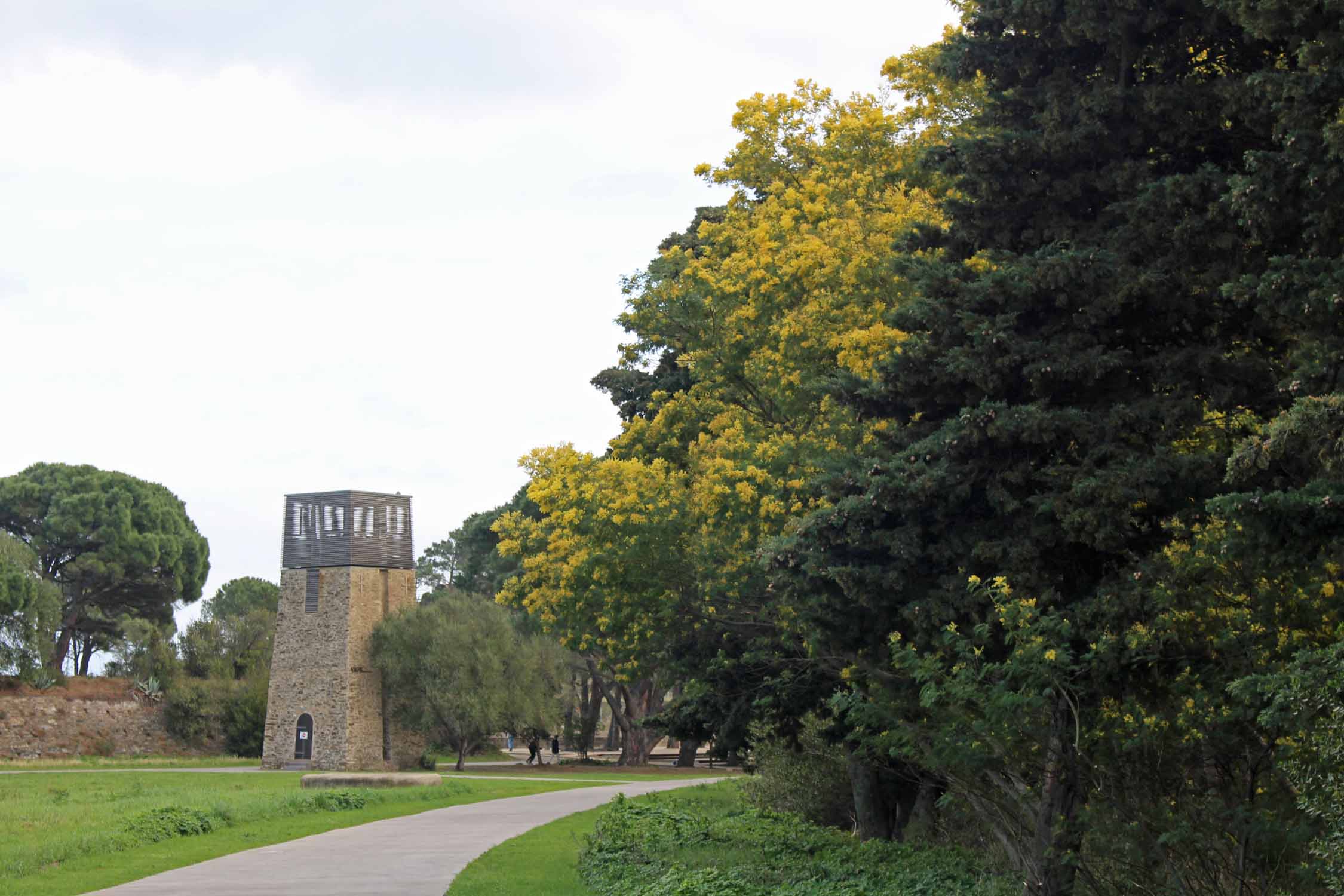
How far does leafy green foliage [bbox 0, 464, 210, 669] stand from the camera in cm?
6178

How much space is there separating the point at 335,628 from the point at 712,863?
109ft

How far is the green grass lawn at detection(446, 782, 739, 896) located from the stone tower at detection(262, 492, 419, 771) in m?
24.6

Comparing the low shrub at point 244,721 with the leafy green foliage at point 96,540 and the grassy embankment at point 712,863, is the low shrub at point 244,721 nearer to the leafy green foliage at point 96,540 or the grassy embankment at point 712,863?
the leafy green foliage at point 96,540

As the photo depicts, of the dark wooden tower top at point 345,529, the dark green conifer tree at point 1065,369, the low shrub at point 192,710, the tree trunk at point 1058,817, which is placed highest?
the dark wooden tower top at point 345,529

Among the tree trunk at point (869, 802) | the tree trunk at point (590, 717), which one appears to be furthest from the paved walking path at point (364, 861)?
the tree trunk at point (590, 717)

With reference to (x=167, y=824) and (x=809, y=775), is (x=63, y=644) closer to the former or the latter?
(x=167, y=824)

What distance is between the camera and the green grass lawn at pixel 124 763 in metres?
42.5

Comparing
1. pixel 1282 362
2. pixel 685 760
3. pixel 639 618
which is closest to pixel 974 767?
pixel 1282 362

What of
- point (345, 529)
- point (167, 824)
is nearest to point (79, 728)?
point (345, 529)

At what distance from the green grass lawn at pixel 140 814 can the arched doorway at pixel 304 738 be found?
8589 mm

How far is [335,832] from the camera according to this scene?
19031 mm

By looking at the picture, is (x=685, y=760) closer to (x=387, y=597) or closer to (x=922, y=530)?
(x=387, y=597)

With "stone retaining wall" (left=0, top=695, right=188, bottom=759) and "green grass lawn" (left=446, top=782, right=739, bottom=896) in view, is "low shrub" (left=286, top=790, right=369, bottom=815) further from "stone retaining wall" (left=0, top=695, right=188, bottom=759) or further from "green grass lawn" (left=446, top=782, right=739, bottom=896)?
"stone retaining wall" (left=0, top=695, right=188, bottom=759)

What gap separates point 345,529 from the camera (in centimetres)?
4556
